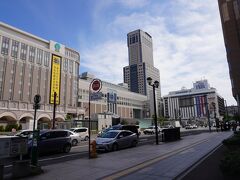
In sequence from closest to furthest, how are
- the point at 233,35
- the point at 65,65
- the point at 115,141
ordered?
1. the point at 115,141
2. the point at 233,35
3. the point at 65,65

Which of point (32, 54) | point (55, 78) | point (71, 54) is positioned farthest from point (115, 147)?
point (71, 54)

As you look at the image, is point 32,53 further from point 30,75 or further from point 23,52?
point 30,75

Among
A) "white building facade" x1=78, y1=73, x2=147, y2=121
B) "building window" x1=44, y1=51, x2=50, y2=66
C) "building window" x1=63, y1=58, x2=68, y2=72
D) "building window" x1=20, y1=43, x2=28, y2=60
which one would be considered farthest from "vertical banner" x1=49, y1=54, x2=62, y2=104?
"white building facade" x1=78, y1=73, x2=147, y2=121

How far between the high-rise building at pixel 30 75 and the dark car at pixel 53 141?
49.9 meters

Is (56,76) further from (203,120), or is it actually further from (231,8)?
(203,120)

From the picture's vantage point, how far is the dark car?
15.7 metres

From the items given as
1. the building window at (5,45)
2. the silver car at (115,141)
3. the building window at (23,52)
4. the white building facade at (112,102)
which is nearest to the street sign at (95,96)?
the silver car at (115,141)

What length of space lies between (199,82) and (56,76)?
124 metres

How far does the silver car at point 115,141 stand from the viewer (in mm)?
17094

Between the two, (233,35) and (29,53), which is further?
(29,53)

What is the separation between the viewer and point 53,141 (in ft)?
54.0

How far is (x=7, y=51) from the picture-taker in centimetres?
7575

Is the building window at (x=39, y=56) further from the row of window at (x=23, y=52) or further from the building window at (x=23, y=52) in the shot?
the building window at (x=23, y=52)

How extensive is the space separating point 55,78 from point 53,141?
7484 cm
